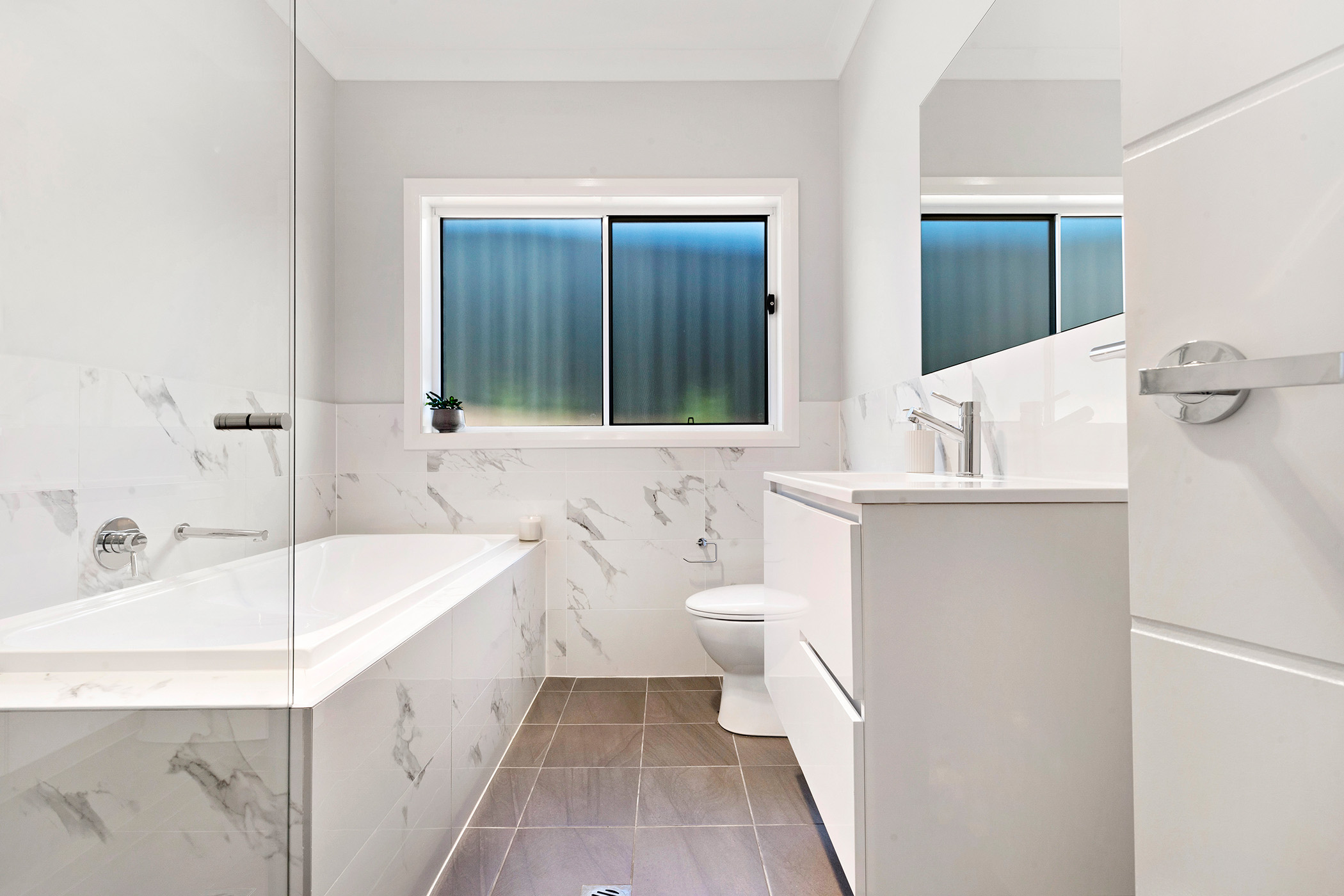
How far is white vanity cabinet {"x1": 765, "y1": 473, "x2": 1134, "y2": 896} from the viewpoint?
995 mm

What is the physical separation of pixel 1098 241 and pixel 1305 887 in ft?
3.57

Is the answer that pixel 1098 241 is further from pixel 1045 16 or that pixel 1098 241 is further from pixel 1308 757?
pixel 1308 757

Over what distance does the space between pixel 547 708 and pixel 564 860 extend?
3.06 feet

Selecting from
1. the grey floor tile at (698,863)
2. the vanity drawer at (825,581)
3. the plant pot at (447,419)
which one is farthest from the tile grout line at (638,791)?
the plant pot at (447,419)

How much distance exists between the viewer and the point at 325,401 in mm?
2697

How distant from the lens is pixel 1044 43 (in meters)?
1.33

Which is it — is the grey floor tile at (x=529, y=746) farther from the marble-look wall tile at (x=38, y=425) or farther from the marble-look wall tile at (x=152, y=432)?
the marble-look wall tile at (x=38, y=425)

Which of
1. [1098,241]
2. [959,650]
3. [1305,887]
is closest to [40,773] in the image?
[1305,887]

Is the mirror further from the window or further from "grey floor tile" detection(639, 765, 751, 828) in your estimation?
"grey floor tile" detection(639, 765, 751, 828)

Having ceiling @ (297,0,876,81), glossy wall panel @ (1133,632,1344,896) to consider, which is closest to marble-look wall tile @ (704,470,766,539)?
ceiling @ (297,0,876,81)

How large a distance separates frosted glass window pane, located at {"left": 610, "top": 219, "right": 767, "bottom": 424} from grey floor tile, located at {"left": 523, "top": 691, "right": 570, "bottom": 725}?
114 cm

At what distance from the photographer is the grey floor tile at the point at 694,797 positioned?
167 centimetres

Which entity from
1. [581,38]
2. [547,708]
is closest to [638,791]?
[547,708]

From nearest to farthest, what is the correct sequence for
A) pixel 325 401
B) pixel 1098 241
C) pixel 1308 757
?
pixel 1308 757, pixel 1098 241, pixel 325 401
